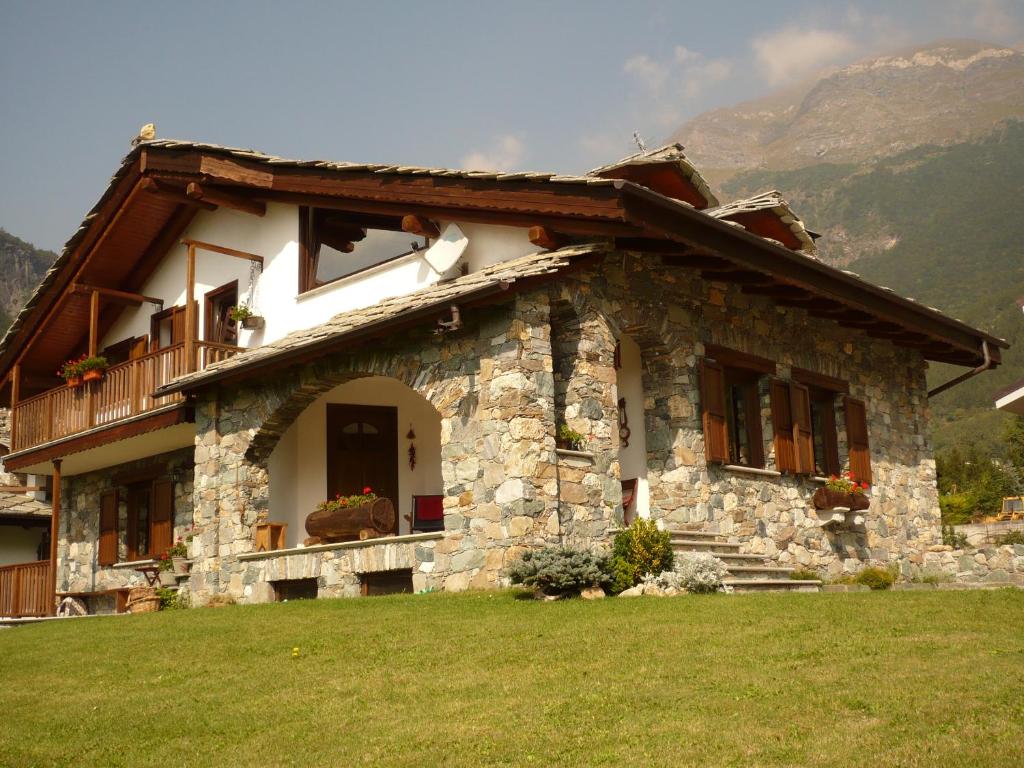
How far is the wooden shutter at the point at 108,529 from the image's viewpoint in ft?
62.4

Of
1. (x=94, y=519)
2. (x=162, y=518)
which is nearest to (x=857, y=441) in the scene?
(x=162, y=518)

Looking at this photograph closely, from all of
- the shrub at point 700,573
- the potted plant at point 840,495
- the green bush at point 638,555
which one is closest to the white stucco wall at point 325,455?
the potted plant at point 840,495

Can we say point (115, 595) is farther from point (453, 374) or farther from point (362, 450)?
point (453, 374)

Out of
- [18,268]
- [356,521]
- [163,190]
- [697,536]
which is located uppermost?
[18,268]

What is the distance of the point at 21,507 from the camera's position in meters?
21.6

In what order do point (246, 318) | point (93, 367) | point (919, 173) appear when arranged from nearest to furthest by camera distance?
point (246, 318), point (93, 367), point (919, 173)

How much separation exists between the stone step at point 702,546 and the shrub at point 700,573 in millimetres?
1056

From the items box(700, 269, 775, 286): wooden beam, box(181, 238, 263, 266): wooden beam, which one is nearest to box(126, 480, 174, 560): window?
box(181, 238, 263, 266): wooden beam

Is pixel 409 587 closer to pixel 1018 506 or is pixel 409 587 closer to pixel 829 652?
pixel 829 652

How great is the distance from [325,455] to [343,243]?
9.31 ft

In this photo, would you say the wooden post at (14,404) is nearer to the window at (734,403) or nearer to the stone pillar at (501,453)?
the stone pillar at (501,453)

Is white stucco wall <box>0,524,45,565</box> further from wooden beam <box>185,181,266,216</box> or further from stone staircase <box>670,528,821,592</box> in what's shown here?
stone staircase <box>670,528,821,592</box>

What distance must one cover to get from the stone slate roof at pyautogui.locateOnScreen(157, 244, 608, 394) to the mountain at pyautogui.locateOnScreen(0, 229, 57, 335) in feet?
194

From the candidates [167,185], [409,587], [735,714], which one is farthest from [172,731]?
[167,185]
